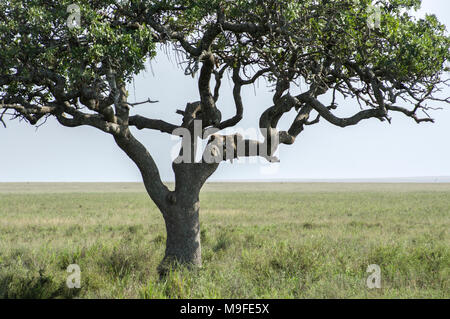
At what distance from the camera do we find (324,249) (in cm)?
1222

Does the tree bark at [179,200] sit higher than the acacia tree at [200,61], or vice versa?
the acacia tree at [200,61]

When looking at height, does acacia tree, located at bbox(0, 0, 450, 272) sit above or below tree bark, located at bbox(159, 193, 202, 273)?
above

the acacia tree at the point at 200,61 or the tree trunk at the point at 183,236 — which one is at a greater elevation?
the acacia tree at the point at 200,61

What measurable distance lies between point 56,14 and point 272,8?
15.5 feet

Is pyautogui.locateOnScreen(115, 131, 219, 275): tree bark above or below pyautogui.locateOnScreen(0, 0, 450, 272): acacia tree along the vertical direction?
below

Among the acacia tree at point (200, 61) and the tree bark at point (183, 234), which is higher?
the acacia tree at point (200, 61)

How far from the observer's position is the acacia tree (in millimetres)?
8070

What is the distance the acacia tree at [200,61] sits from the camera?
807 cm

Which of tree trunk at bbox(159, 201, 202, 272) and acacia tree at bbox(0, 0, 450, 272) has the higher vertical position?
acacia tree at bbox(0, 0, 450, 272)

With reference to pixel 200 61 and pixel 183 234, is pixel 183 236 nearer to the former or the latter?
pixel 183 234
